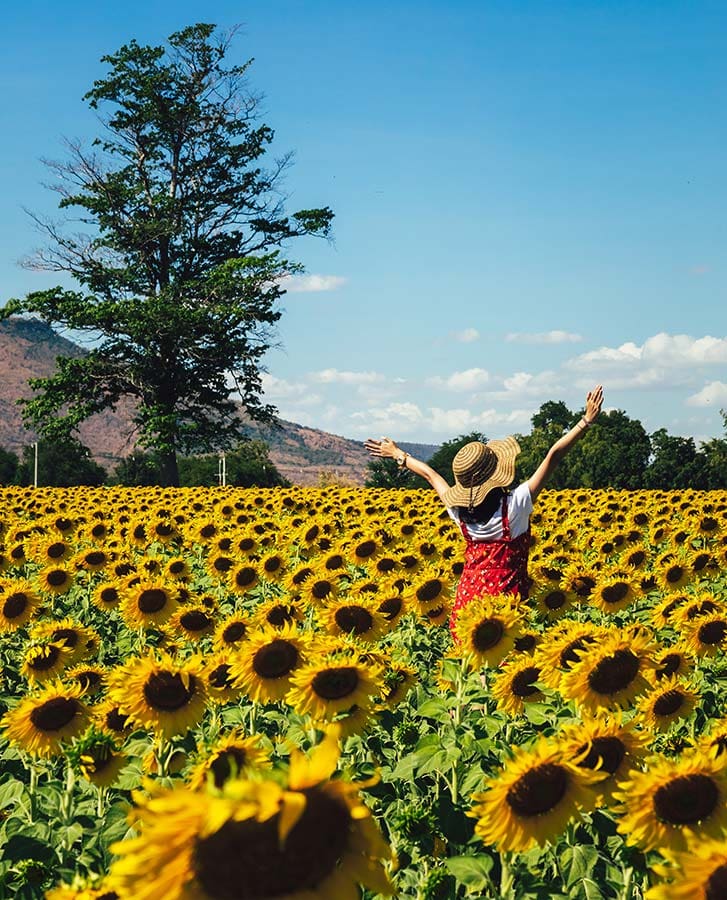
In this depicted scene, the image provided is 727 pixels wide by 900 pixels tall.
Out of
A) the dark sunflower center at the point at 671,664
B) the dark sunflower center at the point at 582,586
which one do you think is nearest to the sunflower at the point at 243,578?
the dark sunflower center at the point at 582,586

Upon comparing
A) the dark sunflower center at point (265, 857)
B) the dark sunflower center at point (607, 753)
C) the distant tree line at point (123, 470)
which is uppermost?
the dark sunflower center at point (265, 857)

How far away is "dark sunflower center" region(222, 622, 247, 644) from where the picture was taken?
5.99 meters

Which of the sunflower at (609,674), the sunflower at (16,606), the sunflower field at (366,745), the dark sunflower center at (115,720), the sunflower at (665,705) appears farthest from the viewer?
the sunflower at (16,606)

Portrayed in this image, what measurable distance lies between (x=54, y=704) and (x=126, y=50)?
4664 centimetres

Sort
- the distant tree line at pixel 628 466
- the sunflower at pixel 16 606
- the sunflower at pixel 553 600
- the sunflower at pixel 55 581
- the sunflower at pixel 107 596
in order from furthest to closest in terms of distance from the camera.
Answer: the distant tree line at pixel 628 466 < the sunflower at pixel 55 581 < the sunflower at pixel 107 596 < the sunflower at pixel 553 600 < the sunflower at pixel 16 606

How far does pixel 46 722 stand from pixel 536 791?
2649 millimetres

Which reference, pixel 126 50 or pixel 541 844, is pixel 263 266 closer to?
pixel 126 50

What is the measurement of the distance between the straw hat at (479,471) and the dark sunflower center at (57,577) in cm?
420

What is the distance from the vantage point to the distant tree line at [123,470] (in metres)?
57.4

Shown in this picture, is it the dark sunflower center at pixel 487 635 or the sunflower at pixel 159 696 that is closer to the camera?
the sunflower at pixel 159 696

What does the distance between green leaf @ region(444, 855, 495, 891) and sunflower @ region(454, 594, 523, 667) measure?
1512 mm

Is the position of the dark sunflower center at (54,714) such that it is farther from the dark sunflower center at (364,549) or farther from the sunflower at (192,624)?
the dark sunflower center at (364,549)

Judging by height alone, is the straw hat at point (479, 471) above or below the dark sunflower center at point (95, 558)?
above

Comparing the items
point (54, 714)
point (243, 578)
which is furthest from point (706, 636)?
point (243, 578)
